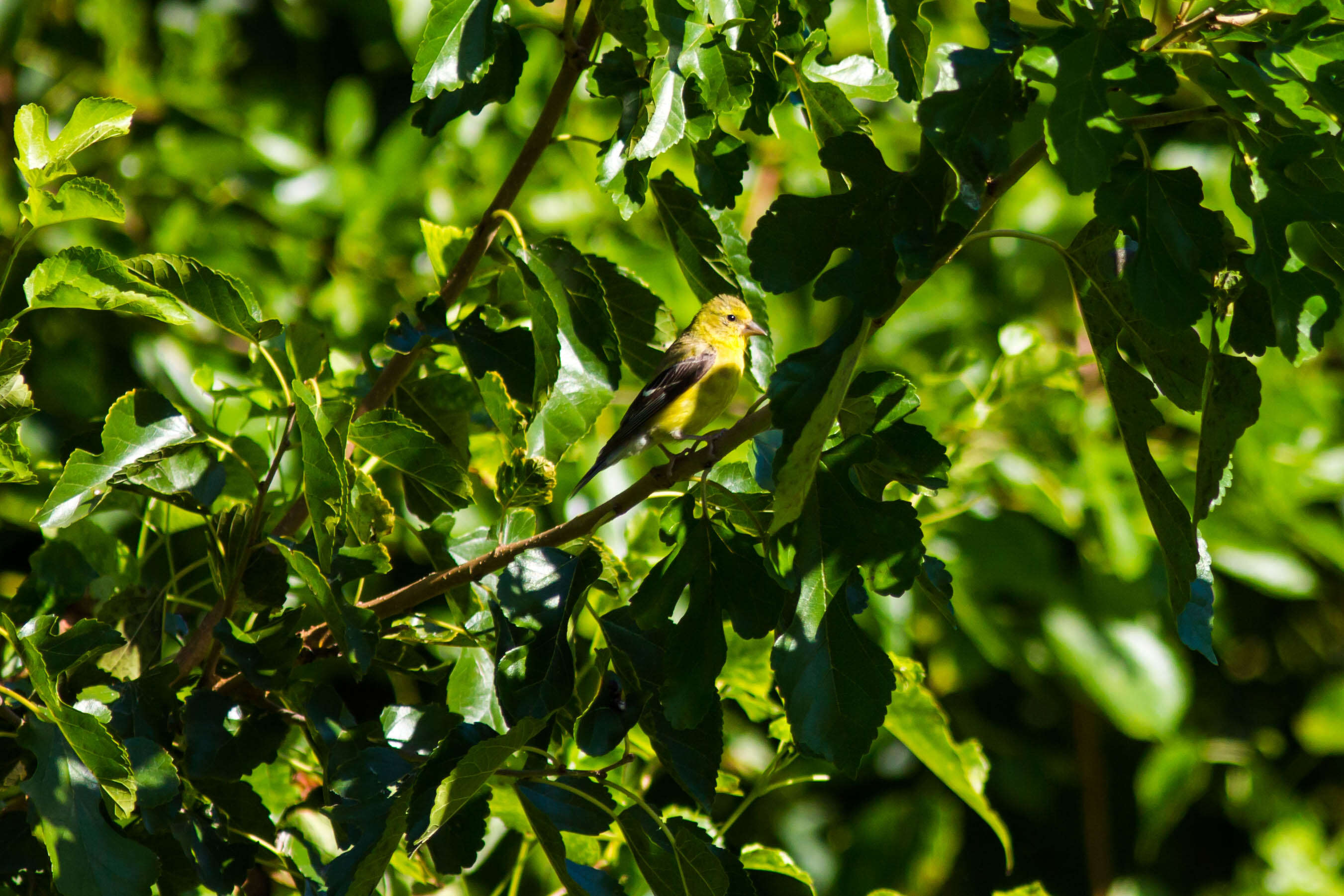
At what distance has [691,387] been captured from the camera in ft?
8.46

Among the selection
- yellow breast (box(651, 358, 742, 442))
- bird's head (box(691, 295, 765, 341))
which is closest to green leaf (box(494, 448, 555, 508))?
yellow breast (box(651, 358, 742, 442))

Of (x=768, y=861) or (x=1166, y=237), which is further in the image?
(x=768, y=861)

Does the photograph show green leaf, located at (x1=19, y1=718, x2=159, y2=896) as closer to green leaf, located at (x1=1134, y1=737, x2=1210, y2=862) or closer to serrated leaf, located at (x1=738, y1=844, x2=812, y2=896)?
serrated leaf, located at (x1=738, y1=844, x2=812, y2=896)

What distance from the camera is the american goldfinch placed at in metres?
2.36

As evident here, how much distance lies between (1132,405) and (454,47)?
82 cm

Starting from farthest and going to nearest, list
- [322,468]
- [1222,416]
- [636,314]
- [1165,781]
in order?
[1165,781], [636,314], [322,468], [1222,416]

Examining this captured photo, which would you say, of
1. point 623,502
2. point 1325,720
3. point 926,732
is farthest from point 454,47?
point 1325,720

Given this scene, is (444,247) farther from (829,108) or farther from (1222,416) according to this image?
(1222,416)

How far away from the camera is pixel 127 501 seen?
1.57m

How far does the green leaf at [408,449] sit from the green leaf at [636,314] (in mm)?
334

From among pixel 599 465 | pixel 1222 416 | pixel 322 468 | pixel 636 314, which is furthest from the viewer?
pixel 599 465

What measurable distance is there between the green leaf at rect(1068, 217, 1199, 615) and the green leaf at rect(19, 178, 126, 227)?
1003mm

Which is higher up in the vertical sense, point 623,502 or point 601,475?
point 623,502

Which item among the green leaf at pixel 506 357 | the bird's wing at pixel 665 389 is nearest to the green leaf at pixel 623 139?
the green leaf at pixel 506 357
